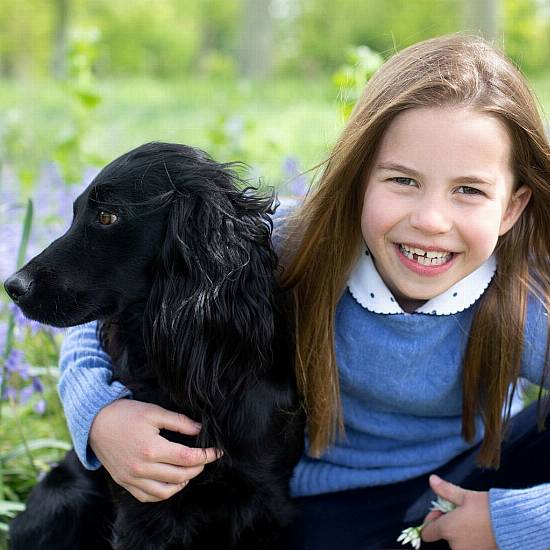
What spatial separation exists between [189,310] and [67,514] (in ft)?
2.31

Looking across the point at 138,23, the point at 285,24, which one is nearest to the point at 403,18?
the point at 285,24

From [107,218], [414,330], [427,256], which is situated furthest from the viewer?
[414,330]

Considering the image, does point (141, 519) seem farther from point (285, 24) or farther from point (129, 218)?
point (285, 24)

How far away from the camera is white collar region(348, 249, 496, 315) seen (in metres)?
2.10

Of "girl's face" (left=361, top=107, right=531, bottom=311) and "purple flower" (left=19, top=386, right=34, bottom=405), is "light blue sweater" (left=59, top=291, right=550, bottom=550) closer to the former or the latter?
"girl's face" (left=361, top=107, right=531, bottom=311)

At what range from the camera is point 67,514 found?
2084mm

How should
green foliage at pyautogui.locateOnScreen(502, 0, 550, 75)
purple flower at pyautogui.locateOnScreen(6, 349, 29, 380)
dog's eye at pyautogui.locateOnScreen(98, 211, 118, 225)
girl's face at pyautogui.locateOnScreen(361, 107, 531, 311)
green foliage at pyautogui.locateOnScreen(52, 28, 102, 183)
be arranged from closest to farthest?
dog's eye at pyautogui.locateOnScreen(98, 211, 118, 225) → girl's face at pyautogui.locateOnScreen(361, 107, 531, 311) → purple flower at pyautogui.locateOnScreen(6, 349, 29, 380) → green foliage at pyautogui.locateOnScreen(52, 28, 102, 183) → green foliage at pyautogui.locateOnScreen(502, 0, 550, 75)

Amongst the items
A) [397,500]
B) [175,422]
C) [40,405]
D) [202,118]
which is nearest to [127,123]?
[202,118]

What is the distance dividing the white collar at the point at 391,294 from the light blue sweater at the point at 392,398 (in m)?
0.03

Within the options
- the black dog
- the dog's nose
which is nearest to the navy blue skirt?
the black dog

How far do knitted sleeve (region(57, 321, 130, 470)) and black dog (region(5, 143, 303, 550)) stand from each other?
0.08m

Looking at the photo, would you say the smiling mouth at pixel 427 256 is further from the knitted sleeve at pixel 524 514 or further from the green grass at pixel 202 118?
the green grass at pixel 202 118

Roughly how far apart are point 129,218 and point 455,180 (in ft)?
2.36

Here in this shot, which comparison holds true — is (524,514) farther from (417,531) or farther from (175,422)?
(175,422)
